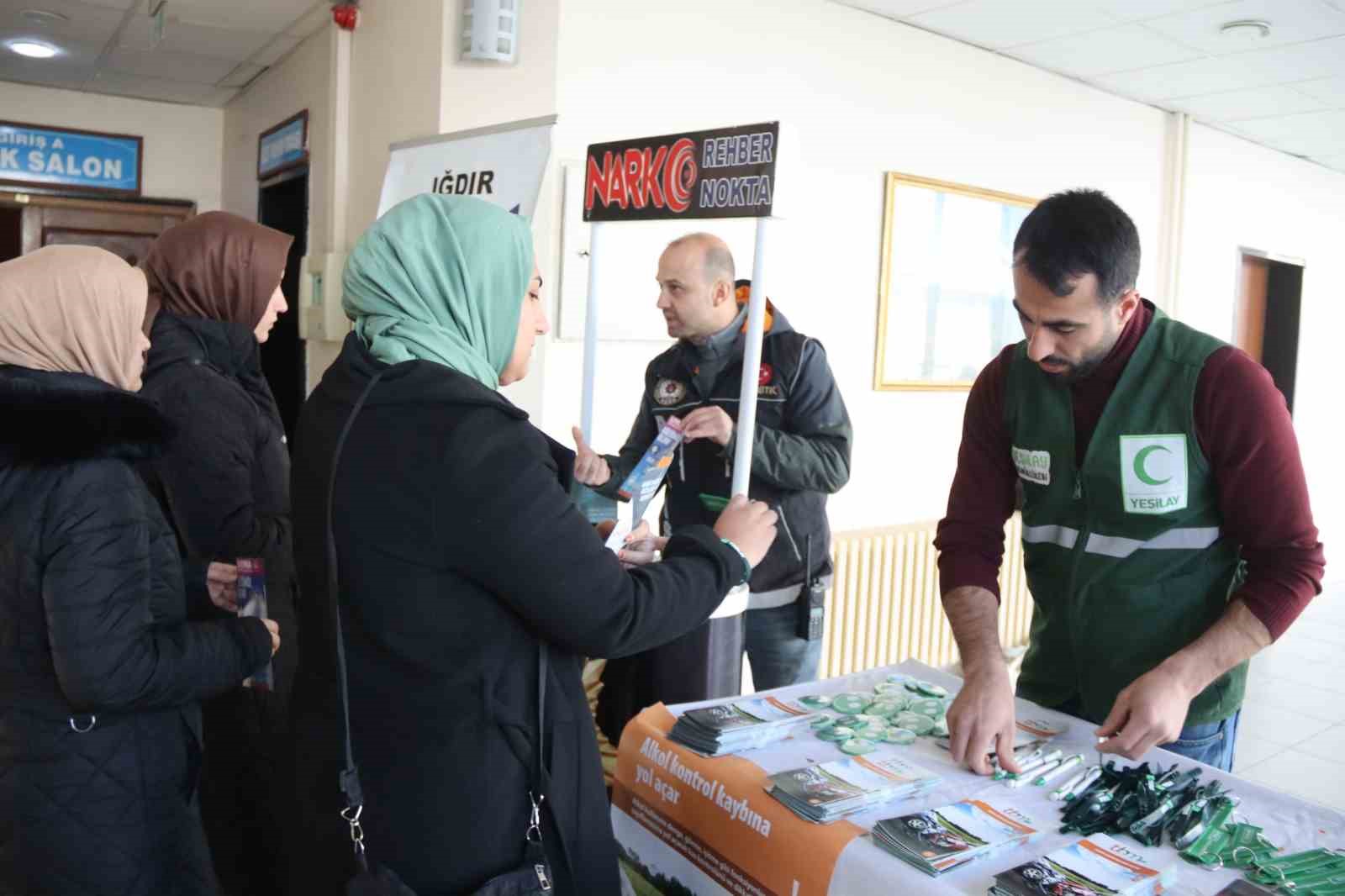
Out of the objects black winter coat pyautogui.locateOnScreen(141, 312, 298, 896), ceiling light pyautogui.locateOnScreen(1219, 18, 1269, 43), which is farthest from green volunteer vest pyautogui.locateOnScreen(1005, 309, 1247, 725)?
ceiling light pyautogui.locateOnScreen(1219, 18, 1269, 43)

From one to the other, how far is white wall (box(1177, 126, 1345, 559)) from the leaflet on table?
4556 mm

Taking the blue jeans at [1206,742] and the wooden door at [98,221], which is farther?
the wooden door at [98,221]

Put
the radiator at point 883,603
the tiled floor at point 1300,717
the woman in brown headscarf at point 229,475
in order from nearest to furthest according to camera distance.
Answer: the woman in brown headscarf at point 229,475
the tiled floor at point 1300,717
the radiator at point 883,603

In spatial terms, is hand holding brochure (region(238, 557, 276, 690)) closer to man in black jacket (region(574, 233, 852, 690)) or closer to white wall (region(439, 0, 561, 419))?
man in black jacket (region(574, 233, 852, 690))

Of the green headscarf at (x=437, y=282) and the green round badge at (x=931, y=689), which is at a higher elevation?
the green headscarf at (x=437, y=282)

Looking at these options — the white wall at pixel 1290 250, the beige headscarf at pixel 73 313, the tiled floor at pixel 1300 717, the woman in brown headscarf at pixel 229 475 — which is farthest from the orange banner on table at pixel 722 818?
the white wall at pixel 1290 250

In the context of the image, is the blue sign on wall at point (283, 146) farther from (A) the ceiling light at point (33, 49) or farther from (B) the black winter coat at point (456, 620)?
(B) the black winter coat at point (456, 620)

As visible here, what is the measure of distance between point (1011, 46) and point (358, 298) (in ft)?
12.8

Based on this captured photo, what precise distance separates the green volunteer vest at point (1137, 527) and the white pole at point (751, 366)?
0.58 metres

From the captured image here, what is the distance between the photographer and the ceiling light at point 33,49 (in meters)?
4.43

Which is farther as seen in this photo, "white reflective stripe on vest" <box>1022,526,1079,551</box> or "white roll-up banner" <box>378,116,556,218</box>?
"white roll-up banner" <box>378,116,556,218</box>

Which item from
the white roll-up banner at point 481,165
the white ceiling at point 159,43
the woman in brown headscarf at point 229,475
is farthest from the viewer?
the white ceiling at point 159,43

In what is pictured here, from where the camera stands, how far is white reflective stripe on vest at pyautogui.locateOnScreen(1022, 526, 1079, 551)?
1549mm

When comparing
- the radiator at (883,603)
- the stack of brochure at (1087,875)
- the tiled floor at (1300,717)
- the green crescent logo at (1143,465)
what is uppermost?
the green crescent logo at (1143,465)
